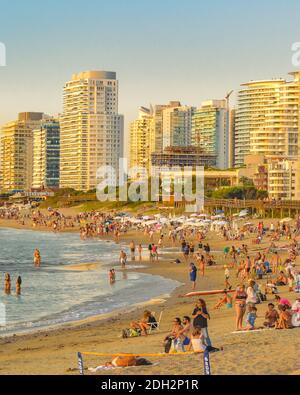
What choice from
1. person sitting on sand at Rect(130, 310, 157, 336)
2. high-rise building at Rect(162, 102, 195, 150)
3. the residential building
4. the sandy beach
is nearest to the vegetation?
the residential building

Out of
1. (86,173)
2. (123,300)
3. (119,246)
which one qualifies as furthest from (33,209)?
(123,300)

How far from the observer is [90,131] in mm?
182000

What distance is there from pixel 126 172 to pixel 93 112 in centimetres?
1501

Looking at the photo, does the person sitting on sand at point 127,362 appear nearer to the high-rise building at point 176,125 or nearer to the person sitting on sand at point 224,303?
the person sitting on sand at point 224,303

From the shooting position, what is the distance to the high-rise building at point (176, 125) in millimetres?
189625

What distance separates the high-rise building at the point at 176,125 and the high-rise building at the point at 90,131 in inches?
437

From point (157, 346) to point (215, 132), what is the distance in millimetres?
163694

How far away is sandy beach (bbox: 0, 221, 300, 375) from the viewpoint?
46.6ft

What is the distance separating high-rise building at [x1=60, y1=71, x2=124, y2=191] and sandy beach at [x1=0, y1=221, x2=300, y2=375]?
151 metres

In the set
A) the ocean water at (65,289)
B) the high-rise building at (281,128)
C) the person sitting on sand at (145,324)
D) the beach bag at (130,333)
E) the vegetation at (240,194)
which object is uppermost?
the high-rise building at (281,128)

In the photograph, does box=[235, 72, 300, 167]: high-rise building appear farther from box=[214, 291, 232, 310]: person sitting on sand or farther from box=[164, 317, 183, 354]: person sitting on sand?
box=[164, 317, 183, 354]: person sitting on sand

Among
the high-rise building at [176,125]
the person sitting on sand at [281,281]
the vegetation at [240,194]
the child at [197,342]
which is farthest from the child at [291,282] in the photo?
the high-rise building at [176,125]

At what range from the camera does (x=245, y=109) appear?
531ft
